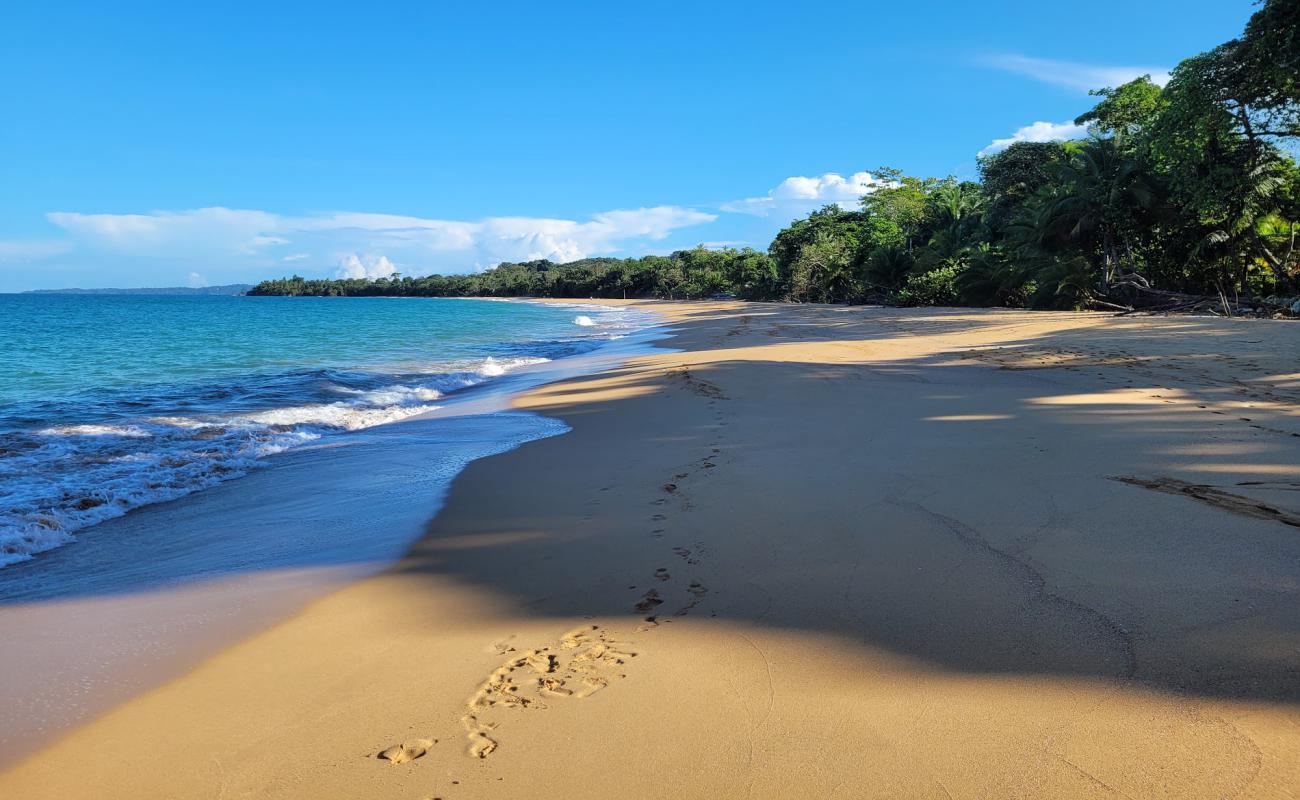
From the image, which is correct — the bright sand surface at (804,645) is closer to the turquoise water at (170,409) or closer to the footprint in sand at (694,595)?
the footprint in sand at (694,595)

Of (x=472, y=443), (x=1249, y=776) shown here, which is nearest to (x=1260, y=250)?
(x=472, y=443)

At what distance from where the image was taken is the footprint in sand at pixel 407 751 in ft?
6.88

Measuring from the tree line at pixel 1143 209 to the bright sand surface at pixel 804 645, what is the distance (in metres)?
16.8

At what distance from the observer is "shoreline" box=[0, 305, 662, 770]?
9.39ft

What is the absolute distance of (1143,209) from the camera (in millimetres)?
20984

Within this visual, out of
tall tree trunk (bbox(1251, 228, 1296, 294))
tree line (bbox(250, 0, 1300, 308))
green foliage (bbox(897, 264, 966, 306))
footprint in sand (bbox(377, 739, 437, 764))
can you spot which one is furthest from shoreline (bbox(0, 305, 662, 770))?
green foliage (bbox(897, 264, 966, 306))

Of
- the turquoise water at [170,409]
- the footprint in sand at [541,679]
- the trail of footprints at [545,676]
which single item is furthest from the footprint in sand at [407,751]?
the turquoise water at [170,409]

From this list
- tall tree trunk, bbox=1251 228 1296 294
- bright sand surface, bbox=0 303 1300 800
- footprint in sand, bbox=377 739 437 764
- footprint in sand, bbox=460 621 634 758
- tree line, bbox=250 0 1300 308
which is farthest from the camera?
tall tree trunk, bbox=1251 228 1296 294

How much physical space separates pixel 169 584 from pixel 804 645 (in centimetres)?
376

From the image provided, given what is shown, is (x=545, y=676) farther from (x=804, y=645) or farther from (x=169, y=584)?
(x=169, y=584)

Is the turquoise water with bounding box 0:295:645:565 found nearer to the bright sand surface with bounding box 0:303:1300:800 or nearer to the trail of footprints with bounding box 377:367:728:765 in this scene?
the bright sand surface with bounding box 0:303:1300:800

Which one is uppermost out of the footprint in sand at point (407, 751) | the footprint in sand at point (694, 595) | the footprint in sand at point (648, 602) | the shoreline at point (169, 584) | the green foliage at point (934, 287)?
the green foliage at point (934, 287)

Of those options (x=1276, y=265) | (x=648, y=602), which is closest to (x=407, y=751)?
(x=648, y=602)

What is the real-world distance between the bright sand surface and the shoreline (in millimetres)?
212
